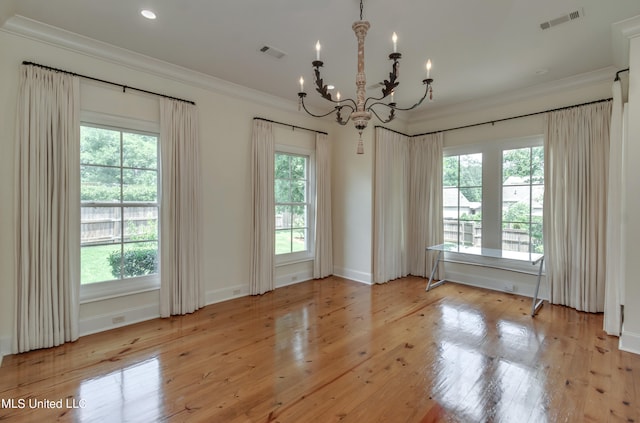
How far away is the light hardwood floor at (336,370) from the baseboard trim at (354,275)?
1.28 meters

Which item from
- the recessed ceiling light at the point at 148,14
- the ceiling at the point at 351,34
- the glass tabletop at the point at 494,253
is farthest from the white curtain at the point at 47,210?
the glass tabletop at the point at 494,253

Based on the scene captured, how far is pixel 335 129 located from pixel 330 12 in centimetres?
299

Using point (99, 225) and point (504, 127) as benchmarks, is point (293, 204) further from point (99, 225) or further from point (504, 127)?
point (504, 127)

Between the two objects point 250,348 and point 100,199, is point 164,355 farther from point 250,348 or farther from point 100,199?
point 100,199

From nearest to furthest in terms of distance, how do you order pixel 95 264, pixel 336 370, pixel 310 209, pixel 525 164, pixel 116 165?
pixel 336 370 → pixel 95 264 → pixel 116 165 → pixel 525 164 → pixel 310 209

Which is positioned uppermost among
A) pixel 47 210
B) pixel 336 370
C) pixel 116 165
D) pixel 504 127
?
pixel 504 127

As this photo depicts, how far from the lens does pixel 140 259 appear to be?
11.3 ft

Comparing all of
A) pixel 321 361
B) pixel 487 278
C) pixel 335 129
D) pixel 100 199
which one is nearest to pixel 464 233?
pixel 487 278

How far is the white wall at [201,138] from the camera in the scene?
102 inches

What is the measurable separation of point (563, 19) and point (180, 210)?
4.18 meters

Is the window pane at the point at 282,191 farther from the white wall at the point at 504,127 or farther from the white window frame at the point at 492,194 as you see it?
the white window frame at the point at 492,194

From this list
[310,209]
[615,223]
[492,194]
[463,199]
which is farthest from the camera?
[310,209]

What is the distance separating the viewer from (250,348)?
275 centimetres

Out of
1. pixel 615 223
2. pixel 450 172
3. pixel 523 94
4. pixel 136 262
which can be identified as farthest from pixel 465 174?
pixel 136 262
